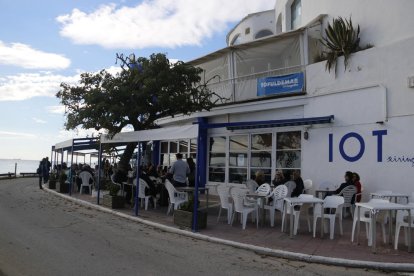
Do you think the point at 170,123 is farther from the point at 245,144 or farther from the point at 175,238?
the point at 175,238

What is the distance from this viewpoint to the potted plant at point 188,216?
33.0 ft

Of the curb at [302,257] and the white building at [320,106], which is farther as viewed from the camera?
the white building at [320,106]

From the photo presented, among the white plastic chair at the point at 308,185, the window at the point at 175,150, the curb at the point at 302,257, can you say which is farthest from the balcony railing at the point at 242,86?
the curb at the point at 302,257

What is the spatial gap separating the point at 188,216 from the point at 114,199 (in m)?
4.57

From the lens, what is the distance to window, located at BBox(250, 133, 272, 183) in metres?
16.4

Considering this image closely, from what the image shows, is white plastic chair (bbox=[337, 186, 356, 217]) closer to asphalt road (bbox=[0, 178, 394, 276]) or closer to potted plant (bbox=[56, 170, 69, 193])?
asphalt road (bbox=[0, 178, 394, 276])

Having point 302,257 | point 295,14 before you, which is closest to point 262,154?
point 295,14

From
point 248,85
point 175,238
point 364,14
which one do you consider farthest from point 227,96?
point 175,238

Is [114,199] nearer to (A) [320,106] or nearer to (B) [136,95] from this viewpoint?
(B) [136,95]

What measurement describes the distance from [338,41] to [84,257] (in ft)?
35.9

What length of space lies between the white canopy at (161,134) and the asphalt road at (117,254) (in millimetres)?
2457

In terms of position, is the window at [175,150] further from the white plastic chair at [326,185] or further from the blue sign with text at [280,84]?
the white plastic chair at [326,185]

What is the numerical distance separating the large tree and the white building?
7.70 ft

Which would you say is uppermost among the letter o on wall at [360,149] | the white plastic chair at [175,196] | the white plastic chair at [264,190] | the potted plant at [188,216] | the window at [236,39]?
the window at [236,39]
